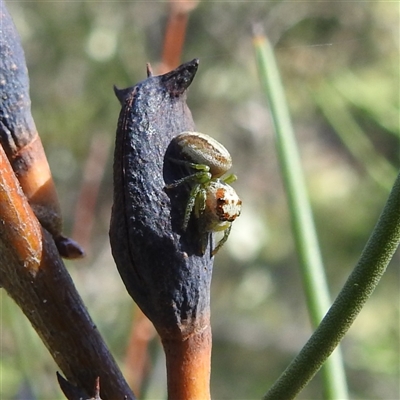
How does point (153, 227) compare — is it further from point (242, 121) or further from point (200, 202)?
point (242, 121)

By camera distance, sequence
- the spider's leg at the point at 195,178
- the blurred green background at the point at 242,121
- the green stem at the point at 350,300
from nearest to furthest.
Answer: the green stem at the point at 350,300 → the spider's leg at the point at 195,178 → the blurred green background at the point at 242,121

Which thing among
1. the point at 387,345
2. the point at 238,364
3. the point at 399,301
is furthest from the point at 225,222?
the point at 399,301

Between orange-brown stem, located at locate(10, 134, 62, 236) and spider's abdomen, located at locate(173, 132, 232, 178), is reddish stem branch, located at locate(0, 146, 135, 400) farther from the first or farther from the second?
spider's abdomen, located at locate(173, 132, 232, 178)

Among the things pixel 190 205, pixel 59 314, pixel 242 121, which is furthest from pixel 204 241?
pixel 242 121

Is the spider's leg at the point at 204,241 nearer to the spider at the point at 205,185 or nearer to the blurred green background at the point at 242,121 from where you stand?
the spider at the point at 205,185

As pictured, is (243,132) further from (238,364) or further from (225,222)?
(225,222)

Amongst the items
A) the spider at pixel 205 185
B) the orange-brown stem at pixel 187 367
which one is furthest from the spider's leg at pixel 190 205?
the orange-brown stem at pixel 187 367
